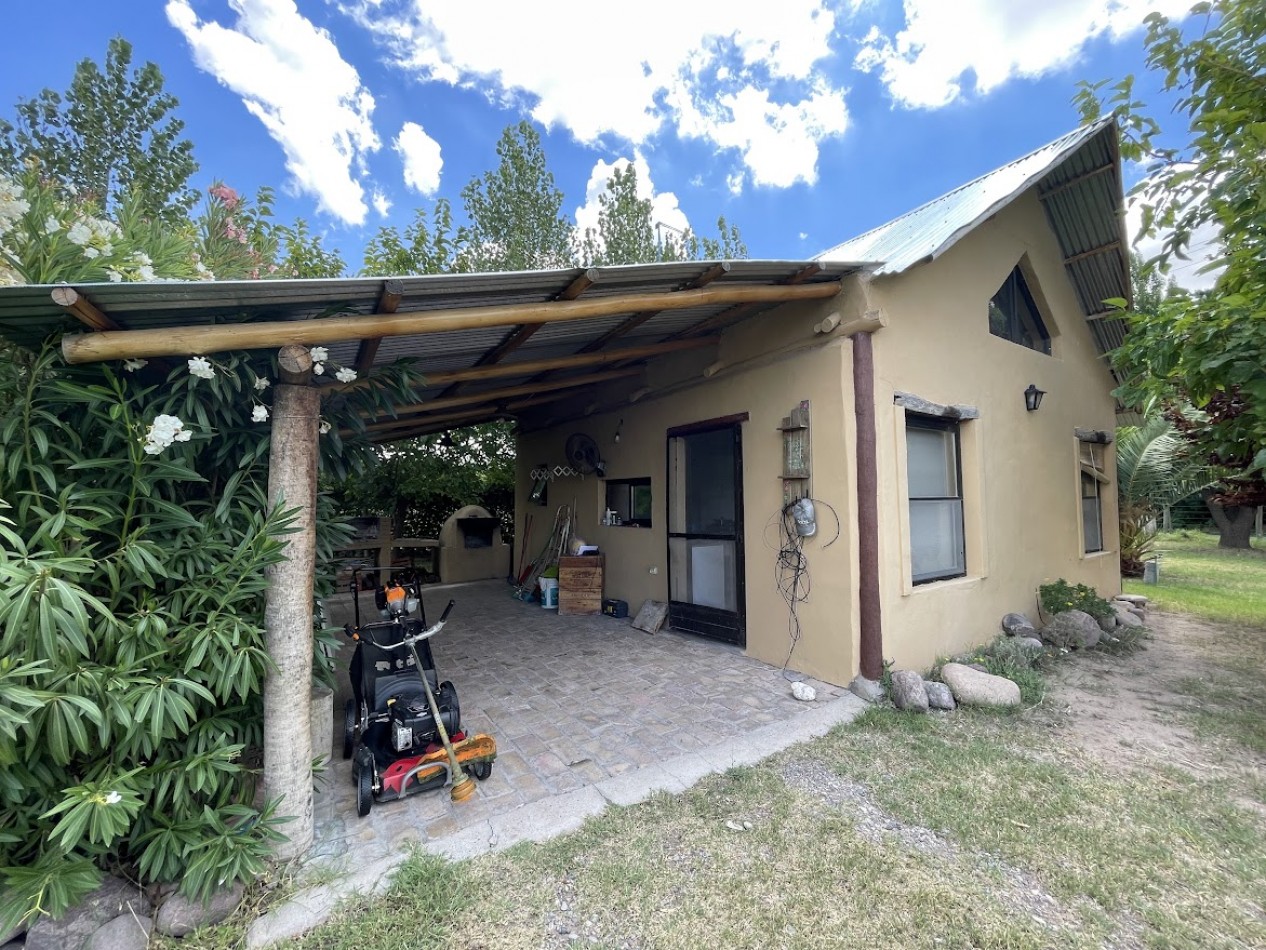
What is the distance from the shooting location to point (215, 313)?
2.23m

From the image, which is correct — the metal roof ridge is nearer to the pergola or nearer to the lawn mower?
the pergola

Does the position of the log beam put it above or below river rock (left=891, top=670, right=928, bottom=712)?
above

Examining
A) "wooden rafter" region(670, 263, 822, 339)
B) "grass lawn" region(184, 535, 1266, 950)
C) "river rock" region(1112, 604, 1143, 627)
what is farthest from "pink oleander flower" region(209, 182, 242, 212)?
"river rock" region(1112, 604, 1143, 627)

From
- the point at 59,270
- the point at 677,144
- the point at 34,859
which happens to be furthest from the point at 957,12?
the point at 677,144

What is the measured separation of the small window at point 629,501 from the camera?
682 centimetres

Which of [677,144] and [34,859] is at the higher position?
[677,144]

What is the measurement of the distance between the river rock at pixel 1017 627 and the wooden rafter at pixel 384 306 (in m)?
6.42

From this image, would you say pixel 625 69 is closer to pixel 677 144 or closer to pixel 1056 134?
pixel 677 144

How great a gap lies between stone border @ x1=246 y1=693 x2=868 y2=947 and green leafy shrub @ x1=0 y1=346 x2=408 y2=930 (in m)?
0.28

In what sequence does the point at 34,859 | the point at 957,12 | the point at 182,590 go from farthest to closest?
the point at 957,12, the point at 182,590, the point at 34,859

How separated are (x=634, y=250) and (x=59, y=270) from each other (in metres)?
13.3

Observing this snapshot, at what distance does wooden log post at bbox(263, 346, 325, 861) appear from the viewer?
2199 mm

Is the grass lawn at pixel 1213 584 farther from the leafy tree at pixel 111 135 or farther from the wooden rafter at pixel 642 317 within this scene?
the leafy tree at pixel 111 135

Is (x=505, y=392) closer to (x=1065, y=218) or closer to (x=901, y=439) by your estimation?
(x=901, y=439)
